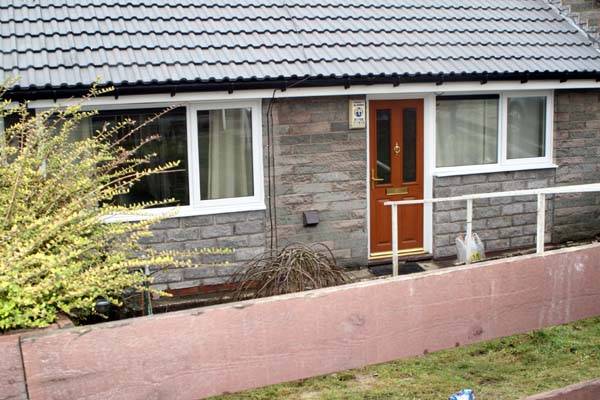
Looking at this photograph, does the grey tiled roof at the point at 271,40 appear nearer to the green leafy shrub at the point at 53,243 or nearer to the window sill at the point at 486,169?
the window sill at the point at 486,169

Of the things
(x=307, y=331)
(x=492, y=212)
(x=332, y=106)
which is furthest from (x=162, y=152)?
(x=492, y=212)

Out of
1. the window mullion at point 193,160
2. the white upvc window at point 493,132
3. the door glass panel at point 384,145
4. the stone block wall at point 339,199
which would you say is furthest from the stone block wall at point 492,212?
the window mullion at point 193,160

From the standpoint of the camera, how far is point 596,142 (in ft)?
35.7

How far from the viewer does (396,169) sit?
1004 centimetres

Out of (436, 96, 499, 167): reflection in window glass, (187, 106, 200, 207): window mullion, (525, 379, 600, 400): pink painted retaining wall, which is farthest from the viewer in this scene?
(436, 96, 499, 167): reflection in window glass

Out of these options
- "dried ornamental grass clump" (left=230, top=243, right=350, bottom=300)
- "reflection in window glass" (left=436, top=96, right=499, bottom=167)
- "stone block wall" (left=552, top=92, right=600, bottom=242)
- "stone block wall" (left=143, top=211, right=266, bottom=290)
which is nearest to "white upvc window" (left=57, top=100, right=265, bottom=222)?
"stone block wall" (left=143, top=211, right=266, bottom=290)

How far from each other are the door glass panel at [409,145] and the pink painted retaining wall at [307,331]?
430 centimetres

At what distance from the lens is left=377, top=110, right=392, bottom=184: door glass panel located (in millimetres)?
9906

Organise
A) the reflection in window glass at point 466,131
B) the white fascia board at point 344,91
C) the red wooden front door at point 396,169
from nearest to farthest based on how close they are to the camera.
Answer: the white fascia board at point 344,91
the red wooden front door at point 396,169
the reflection in window glass at point 466,131

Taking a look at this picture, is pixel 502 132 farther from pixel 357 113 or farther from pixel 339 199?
pixel 339 199

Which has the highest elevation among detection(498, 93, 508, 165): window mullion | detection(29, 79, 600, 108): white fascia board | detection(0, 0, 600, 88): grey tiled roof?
detection(0, 0, 600, 88): grey tiled roof

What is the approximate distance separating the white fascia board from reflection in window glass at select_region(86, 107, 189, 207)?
0.30m

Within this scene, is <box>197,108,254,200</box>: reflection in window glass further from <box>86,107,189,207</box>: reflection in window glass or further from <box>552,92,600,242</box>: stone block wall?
<box>552,92,600,242</box>: stone block wall

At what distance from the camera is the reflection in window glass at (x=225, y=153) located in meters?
9.06
